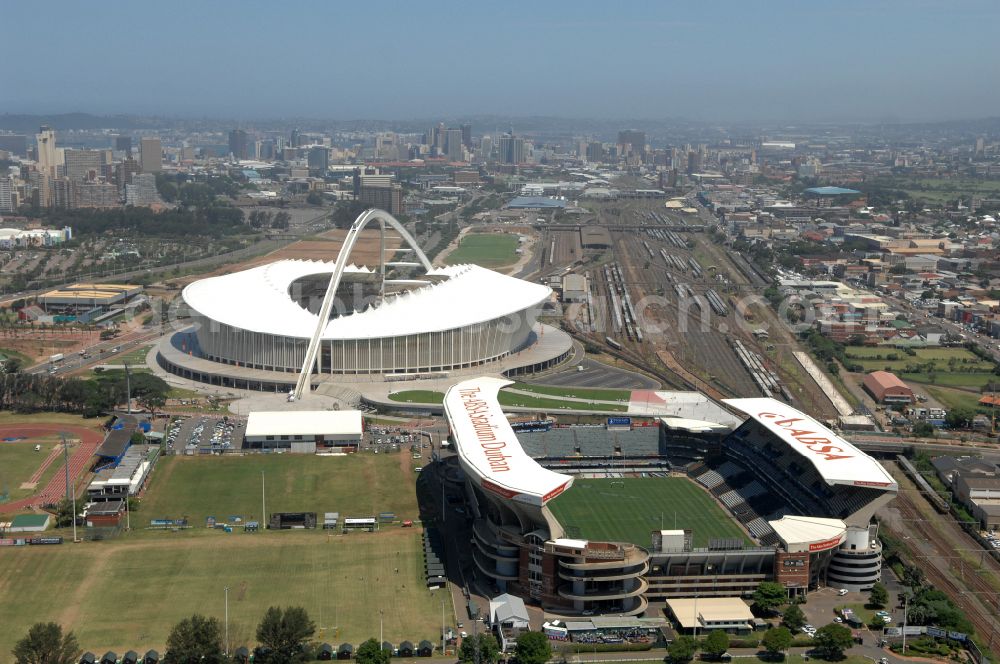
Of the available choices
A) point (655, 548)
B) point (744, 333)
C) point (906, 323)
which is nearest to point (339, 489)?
point (655, 548)

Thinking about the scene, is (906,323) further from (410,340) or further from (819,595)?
(819,595)

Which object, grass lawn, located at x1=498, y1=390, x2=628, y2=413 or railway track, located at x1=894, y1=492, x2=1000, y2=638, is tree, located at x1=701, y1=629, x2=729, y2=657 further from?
grass lawn, located at x1=498, y1=390, x2=628, y2=413

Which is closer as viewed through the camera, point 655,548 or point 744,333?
point 655,548

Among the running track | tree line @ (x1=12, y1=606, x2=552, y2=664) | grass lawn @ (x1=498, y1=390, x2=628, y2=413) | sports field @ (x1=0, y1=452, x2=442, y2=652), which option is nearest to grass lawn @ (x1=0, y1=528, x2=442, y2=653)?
sports field @ (x1=0, y1=452, x2=442, y2=652)

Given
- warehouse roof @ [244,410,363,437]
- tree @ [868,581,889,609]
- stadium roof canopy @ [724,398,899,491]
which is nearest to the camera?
tree @ [868,581,889,609]

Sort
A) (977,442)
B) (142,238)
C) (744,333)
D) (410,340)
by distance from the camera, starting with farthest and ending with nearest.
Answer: (142,238), (744,333), (410,340), (977,442)

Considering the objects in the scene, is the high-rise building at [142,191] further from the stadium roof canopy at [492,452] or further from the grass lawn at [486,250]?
the stadium roof canopy at [492,452]
